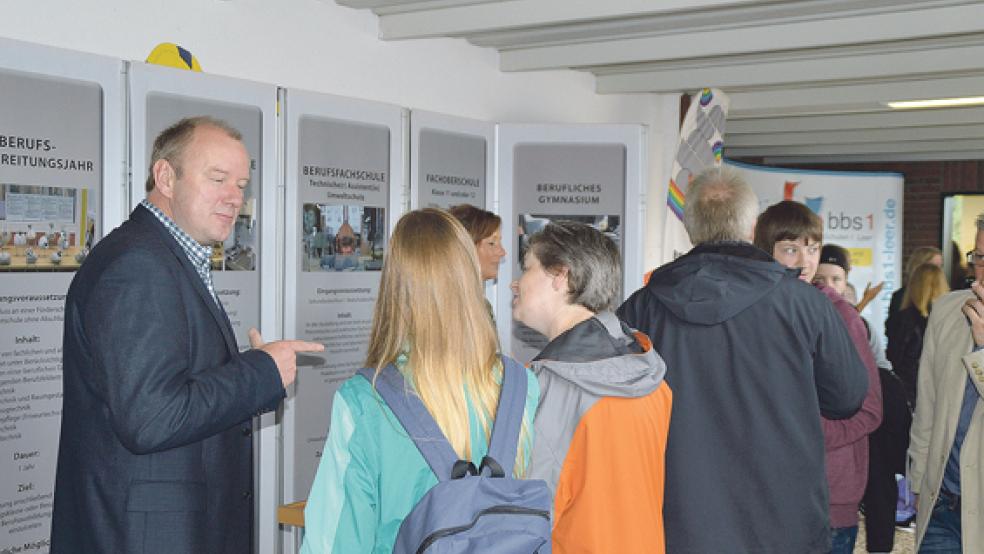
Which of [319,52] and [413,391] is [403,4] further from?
[413,391]

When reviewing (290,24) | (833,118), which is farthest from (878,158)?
(290,24)

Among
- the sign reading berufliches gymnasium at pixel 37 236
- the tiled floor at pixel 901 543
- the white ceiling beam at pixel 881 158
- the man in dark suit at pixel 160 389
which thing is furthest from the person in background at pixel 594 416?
the white ceiling beam at pixel 881 158

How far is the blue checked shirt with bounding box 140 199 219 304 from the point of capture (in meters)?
2.30

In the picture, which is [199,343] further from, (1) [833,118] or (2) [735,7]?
(1) [833,118]

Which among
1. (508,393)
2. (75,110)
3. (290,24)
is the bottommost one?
(508,393)

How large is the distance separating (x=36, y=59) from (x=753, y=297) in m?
2.52

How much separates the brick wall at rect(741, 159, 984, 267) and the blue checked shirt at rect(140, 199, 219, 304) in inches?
456

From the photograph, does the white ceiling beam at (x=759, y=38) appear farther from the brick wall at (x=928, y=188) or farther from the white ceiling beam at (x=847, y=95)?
the brick wall at (x=928, y=188)

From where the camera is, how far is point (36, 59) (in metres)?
3.62

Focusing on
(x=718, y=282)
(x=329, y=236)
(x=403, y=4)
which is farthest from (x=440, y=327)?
(x=403, y=4)

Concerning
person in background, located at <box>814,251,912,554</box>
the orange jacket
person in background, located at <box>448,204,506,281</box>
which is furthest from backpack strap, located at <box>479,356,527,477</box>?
person in background, located at <box>448,204,506,281</box>

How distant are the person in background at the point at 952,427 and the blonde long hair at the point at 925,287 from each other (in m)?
3.92

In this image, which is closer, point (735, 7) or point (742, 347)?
point (742, 347)

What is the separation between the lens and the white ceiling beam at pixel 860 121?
888 cm
